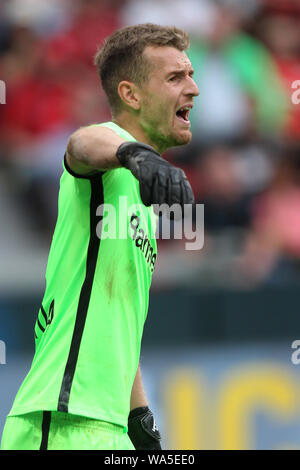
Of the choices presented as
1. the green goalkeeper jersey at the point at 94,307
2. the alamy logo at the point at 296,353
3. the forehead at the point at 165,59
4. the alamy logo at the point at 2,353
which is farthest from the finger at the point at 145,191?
the alamy logo at the point at 296,353

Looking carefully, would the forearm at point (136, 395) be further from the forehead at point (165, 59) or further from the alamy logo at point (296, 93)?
the alamy logo at point (296, 93)

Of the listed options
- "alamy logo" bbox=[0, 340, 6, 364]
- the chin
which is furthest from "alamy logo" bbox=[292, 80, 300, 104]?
the chin

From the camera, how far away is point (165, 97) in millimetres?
3691

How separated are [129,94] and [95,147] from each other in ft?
2.44

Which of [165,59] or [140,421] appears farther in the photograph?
[140,421]

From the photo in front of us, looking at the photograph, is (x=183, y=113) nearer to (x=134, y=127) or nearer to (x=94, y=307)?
(x=134, y=127)

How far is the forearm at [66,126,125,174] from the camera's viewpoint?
3018 mm

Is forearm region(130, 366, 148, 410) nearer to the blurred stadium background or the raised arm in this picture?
the raised arm

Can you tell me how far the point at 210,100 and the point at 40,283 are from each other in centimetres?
→ 254

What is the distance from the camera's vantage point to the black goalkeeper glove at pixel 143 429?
12.8 ft

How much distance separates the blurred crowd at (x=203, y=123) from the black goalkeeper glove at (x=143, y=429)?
2939mm

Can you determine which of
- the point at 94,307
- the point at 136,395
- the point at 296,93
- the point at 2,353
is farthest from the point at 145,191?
the point at 296,93

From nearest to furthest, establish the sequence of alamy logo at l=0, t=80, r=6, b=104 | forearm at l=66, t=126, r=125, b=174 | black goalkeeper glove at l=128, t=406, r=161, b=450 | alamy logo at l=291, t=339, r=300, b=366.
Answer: forearm at l=66, t=126, r=125, b=174, black goalkeeper glove at l=128, t=406, r=161, b=450, alamy logo at l=291, t=339, r=300, b=366, alamy logo at l=0, t=80, r=6, b=104

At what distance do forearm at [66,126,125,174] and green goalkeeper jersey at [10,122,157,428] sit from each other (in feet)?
0.71
